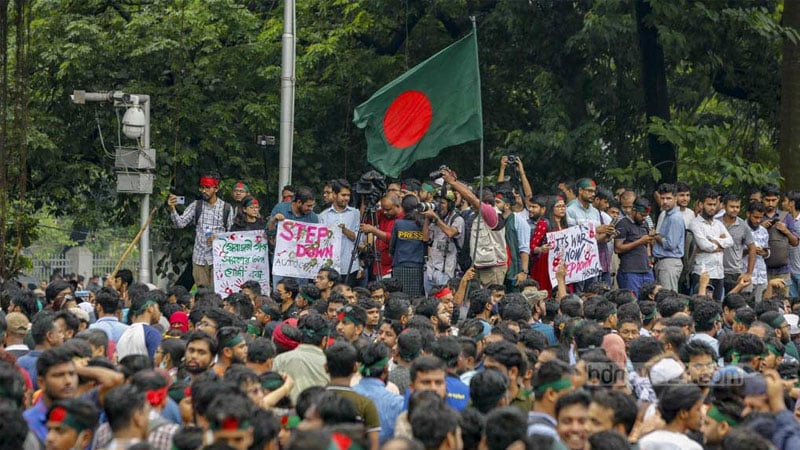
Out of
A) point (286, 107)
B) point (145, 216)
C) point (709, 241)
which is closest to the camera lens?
point (709, 241)

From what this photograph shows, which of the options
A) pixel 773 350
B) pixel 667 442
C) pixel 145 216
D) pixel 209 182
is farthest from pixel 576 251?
pixel 667 442

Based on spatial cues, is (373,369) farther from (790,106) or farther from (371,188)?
(790,106)

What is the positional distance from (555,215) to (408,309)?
4394mm

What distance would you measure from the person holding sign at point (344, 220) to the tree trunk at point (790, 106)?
22.2ft

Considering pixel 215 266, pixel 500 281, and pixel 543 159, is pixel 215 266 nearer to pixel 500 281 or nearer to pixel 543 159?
pixel 500 281

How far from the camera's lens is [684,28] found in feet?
64.9

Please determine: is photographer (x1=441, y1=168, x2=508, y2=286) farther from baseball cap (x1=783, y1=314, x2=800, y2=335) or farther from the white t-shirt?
the white t-shirt

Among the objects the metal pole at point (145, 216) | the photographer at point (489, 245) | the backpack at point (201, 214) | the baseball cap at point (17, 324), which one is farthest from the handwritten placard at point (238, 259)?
the baseball cap at point (17, 324)

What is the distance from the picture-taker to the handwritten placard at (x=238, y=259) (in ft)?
55.1

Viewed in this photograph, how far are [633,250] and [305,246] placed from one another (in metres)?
3.94

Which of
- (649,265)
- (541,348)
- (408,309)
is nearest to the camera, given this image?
(541,348)

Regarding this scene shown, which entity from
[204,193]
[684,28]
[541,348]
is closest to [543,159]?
[684,28]

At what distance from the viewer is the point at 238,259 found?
16.8 metres

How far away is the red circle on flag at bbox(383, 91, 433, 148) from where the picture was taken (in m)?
16.0
